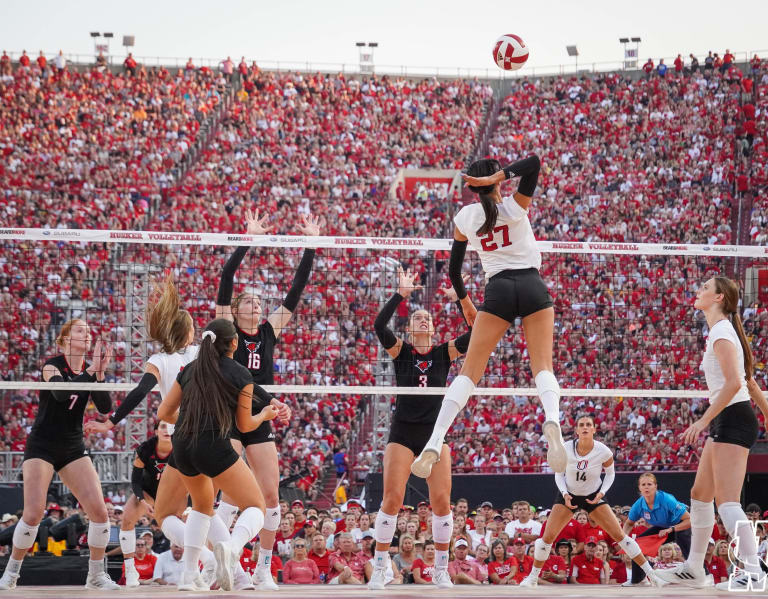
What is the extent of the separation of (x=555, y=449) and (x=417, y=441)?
2.58 metres

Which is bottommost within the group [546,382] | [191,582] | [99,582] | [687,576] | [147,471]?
[99,582]

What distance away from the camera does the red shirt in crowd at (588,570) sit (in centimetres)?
1331

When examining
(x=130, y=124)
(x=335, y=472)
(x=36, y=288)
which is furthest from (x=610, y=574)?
(x=130, y=124)

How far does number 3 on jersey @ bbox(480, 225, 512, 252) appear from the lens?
7.58 metres

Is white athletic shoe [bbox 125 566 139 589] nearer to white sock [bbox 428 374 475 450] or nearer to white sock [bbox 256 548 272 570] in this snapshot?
white sock [bbox 256 548 272 570]

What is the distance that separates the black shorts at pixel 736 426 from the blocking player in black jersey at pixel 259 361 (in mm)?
3799

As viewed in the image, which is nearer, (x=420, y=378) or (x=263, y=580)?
(x=263, y=580)

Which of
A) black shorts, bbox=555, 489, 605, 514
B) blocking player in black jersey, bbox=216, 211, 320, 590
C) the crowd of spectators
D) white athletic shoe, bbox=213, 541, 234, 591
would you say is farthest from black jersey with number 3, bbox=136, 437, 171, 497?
black shorts, bbox=555, 489, 605, 514

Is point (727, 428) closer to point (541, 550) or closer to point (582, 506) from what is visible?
point (582, 506)

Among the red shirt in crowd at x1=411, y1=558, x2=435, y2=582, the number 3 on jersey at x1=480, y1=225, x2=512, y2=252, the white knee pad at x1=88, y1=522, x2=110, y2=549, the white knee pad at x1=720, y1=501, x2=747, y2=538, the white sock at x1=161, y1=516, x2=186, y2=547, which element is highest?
the number 3 on jersey at x1=480, y1=225, x2=512, y2=252

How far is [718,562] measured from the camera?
12.8 meters

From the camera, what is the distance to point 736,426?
803cm

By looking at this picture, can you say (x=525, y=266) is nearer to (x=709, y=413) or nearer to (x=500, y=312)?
(x=500, y=312)

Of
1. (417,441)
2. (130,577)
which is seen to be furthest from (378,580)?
(130,577)
